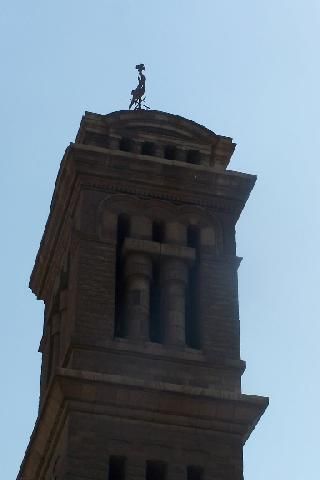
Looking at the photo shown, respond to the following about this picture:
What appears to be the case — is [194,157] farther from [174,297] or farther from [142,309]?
[142,309]

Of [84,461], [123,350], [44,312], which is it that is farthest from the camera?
[44,312]

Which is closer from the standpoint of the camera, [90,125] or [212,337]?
[212,337]

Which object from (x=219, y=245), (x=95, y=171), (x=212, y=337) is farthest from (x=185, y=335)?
(x=95, y=171)

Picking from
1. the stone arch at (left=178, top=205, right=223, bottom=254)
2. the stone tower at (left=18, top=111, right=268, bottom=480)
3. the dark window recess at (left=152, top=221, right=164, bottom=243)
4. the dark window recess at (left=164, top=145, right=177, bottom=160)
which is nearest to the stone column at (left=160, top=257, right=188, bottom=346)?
the stone tower at (left=18, top=111, right=268, bottom=480)

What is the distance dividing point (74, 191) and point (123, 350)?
562 centimetres

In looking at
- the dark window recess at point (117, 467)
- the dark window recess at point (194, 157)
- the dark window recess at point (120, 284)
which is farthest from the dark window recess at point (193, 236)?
the dark window recess at point (117, 467)

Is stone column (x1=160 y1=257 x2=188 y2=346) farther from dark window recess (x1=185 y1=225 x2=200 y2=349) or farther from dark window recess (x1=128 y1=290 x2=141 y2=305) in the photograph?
dark window recess (x1=128 y1=290 x2=141 y2=305)

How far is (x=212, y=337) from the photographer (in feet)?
105

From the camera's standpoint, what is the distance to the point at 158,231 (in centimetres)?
3431

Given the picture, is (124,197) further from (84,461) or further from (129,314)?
(84,461)

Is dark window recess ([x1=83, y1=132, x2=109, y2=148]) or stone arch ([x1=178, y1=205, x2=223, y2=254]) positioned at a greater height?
dark window recess ([x1=83, y1=132, x2=109, y2=148])

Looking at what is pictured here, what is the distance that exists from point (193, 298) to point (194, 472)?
17.3ft

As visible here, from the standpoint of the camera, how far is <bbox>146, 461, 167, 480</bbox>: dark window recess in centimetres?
2950

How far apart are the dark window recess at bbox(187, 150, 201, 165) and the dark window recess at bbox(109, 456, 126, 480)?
9.85 m
